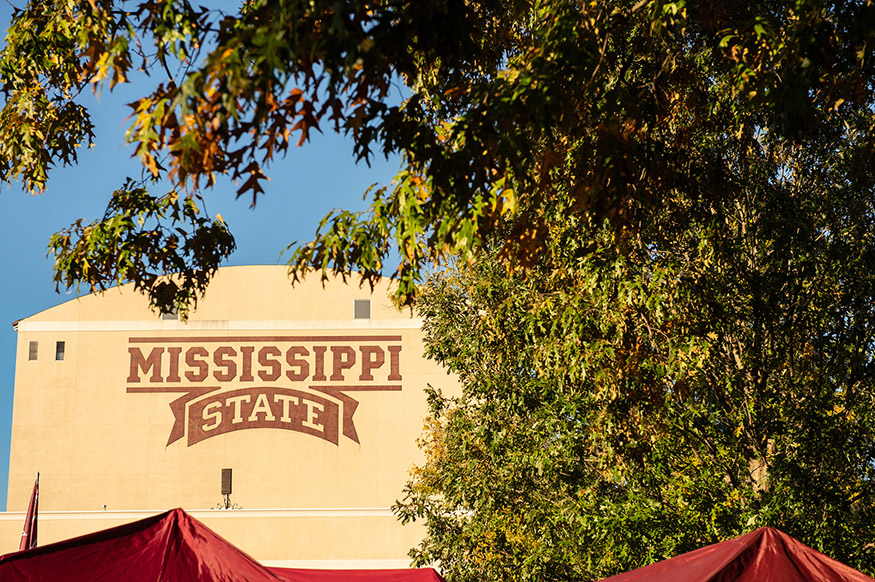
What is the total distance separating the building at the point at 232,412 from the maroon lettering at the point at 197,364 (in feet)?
0.19

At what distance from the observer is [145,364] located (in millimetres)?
36000

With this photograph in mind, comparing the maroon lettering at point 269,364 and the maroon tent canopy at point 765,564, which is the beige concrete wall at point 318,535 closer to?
the maroon lettering at point 269,364

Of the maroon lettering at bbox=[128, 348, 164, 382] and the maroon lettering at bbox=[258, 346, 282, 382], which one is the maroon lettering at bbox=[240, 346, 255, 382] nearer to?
the maroon lettering at bbox=[258, 346, 282, 382]

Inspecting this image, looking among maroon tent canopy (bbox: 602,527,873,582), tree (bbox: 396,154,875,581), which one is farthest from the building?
maroon tent canopy (bbox: 602,527,873,582)

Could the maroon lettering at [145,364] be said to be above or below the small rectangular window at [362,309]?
below

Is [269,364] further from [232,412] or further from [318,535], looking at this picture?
[318,535]

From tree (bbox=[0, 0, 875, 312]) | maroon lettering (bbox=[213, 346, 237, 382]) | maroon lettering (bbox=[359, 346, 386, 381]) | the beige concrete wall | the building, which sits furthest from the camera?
maroon lettering (bbox=[213, 346, 237, 382])

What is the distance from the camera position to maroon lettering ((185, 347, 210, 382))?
1416 inches

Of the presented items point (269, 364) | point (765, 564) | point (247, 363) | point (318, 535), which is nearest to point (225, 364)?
point (247, 363)

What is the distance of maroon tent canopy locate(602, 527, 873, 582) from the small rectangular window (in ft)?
Answer: 102

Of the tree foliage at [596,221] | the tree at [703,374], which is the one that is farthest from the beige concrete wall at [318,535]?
the tree at [703,374]

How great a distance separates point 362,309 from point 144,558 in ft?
96.5

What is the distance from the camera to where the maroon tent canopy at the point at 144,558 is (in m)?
6.80

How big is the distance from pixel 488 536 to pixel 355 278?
66.1 ft
